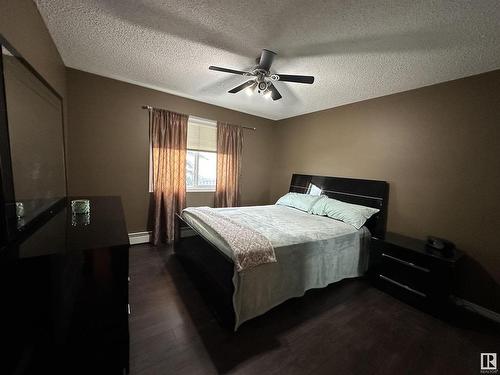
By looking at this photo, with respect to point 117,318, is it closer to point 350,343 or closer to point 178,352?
point 178,352

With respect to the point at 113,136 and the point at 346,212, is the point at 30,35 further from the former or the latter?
the point at 346,212

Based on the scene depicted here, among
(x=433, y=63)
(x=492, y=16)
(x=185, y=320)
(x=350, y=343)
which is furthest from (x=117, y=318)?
(x=433, y=63)

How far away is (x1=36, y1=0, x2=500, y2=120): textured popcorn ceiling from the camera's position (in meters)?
1.38

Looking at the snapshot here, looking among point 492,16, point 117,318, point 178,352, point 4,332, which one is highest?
point 492,16

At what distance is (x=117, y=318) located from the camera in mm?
1131

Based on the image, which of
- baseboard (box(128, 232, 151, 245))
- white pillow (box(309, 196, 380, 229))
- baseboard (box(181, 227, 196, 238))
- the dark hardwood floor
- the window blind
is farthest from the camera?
the window blind

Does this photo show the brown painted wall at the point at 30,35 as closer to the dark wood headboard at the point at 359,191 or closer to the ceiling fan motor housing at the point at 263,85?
the ceiling fan motor housing at the point at 263,85

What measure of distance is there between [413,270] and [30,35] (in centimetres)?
386

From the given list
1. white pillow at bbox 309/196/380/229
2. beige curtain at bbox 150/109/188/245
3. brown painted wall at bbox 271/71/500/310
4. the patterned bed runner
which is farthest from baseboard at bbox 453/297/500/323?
beige curtain at bbox 150/109/188/245

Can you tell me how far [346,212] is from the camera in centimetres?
266

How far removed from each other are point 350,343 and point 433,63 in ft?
8.72

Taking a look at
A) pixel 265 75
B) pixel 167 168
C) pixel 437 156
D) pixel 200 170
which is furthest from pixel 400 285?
pixel 167 168

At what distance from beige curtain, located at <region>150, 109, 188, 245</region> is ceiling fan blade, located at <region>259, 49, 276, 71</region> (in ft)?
6.00

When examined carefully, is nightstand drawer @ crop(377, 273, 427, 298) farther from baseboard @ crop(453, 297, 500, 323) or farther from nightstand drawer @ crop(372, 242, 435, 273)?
baseboard @ crop(453, 297, 500, 323)
